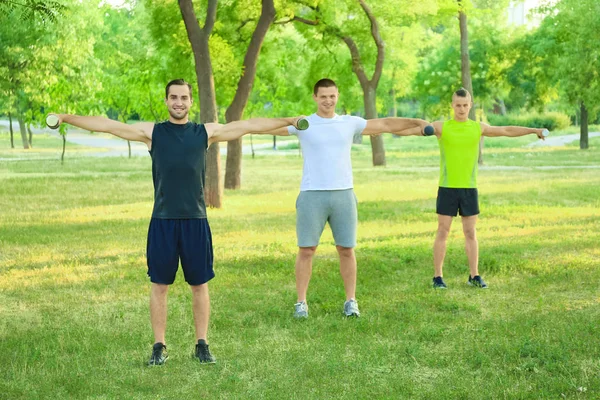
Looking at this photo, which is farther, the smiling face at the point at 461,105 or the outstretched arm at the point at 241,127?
the smiling face at the point at 461,105

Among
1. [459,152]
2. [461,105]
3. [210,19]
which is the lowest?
[459,152]

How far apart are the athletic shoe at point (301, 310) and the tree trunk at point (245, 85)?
11359mm

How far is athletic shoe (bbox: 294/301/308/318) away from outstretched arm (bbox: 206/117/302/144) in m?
1.76

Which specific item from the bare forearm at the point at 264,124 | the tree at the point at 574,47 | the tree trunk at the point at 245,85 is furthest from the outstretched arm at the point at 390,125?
the tree at the point at 574,47

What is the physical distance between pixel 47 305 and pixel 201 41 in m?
8.96

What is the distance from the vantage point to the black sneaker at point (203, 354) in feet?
19.6

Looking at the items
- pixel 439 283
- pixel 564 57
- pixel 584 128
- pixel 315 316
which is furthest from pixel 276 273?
pixel 584 128

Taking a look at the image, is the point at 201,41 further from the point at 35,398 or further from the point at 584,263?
the point at 35,398

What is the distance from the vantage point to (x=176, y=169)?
581 centimetres

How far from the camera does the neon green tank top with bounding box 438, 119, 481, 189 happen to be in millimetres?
8383

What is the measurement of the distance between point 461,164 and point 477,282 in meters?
1.24

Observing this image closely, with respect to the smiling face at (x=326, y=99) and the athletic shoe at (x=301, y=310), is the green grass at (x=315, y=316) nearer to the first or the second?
the athletic shoe at (x=301, y=310)

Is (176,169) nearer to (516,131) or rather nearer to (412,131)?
(412,131)

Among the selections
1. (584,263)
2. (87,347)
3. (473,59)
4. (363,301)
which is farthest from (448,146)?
(473,59)
